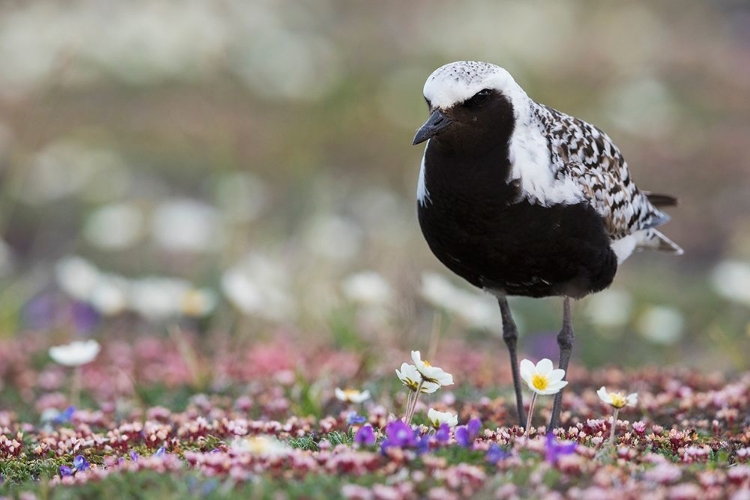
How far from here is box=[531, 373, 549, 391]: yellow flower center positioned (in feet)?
15.8

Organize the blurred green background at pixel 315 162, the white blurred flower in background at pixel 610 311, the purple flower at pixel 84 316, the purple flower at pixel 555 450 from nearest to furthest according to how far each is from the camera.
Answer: the purple flower at pixel 555 450, the white blurred flower in background at pixel 610 311, the blurred green background at pixel 315 162, the purple flower at pixel 84 316

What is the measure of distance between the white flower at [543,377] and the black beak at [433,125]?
123 cm

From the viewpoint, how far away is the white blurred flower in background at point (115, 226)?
41.9ft

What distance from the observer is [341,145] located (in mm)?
19719

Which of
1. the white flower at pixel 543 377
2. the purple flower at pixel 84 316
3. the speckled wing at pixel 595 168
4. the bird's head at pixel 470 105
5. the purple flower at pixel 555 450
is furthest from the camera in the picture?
the purple flower at pixel 84 316

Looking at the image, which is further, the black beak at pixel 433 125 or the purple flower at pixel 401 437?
the black beak at pixel 433 125

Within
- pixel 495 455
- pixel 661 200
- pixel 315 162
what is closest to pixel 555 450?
pixel 495 455

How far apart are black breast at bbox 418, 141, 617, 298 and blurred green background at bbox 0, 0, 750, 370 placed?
4.17 feet

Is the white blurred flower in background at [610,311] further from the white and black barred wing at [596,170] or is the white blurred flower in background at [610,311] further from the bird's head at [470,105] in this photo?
the bird's head at [470,105]

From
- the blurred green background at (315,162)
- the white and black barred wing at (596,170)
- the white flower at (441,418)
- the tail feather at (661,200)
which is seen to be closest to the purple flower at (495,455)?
the white flower at (441,418)

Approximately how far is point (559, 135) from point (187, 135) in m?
14.9

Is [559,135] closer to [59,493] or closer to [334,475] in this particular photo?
[334,475]

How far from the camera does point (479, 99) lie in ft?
17.3

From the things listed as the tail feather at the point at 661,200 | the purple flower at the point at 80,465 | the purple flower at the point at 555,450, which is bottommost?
the purple flower at the point at 80,465
